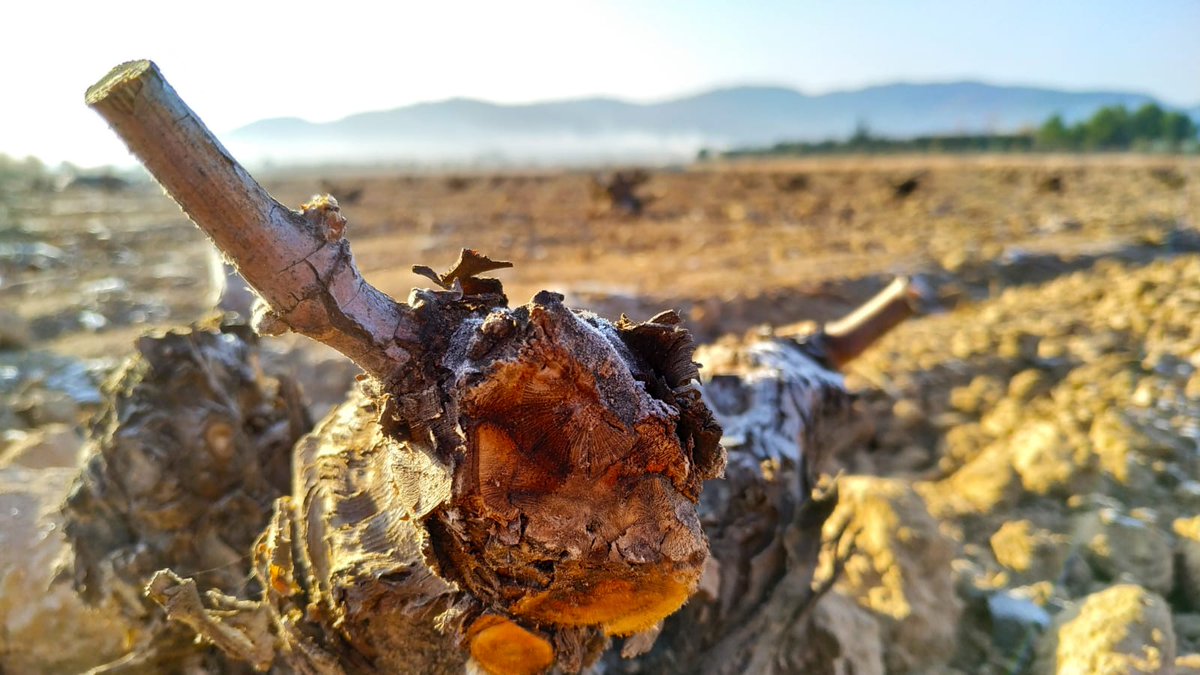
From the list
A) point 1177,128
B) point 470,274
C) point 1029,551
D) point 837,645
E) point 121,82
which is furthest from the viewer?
point 1177,128

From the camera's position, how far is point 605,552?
96 cm

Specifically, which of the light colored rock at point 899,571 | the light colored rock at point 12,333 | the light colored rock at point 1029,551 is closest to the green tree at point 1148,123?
the light colored rock at point 1029,551

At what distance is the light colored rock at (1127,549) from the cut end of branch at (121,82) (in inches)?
104

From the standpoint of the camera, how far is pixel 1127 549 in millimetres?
2115

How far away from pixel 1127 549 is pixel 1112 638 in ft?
2.16

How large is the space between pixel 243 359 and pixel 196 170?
110 centimetres

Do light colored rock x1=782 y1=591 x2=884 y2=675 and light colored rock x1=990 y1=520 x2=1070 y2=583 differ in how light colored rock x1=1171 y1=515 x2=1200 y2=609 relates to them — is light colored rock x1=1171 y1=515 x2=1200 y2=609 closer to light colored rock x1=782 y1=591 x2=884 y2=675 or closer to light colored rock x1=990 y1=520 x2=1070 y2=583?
light colored rock x1=990 y1=520 x2=1070 y2=583

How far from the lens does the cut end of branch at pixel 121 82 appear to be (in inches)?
29.9

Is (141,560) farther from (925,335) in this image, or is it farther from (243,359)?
(925,335)

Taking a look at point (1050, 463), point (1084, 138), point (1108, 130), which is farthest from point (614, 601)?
point (1108, 130)

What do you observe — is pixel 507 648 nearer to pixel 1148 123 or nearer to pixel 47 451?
pixel 47 451

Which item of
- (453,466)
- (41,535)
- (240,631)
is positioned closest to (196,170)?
(453,466)

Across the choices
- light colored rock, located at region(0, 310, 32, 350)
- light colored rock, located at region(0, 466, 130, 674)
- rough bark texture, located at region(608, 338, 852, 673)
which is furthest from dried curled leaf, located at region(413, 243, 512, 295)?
light colored rock, located at region(0, 310, 32, 350)

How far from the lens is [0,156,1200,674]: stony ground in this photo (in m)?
1.85
